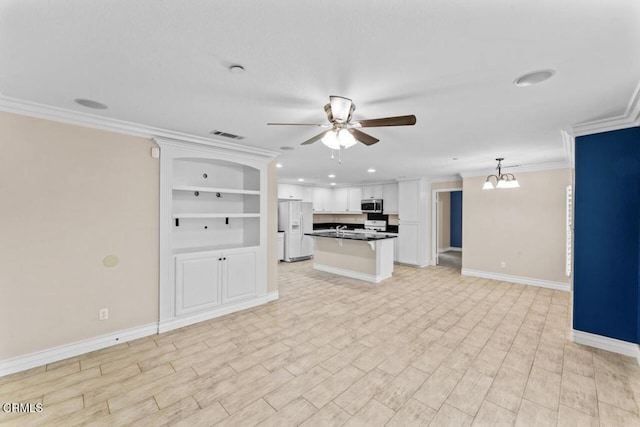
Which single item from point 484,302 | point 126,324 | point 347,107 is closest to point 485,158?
point 484,302

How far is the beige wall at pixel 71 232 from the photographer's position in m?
2.46

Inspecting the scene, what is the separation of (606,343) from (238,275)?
4.52 metres

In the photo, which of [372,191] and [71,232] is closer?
[71,232]

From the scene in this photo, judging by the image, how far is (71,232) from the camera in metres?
2.71

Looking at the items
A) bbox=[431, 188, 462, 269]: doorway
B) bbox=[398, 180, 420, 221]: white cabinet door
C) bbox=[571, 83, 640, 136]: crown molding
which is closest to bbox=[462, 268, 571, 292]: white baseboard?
bbox=[398, 180, 420, 221]: white cabinet door

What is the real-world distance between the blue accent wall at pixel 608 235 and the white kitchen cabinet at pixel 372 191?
208 inches

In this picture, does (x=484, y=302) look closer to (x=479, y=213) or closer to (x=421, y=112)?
(x=479, y=213)

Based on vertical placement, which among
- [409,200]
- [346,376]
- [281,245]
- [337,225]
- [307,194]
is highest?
[307,194]

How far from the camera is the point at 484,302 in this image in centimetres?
435

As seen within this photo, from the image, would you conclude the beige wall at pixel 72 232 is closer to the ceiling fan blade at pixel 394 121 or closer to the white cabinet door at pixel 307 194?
the ceiling fan blade at pixel 394 121

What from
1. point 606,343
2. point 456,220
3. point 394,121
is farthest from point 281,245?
point 606,343

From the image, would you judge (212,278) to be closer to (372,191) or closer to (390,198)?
(390,198)

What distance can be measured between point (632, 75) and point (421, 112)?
142cm

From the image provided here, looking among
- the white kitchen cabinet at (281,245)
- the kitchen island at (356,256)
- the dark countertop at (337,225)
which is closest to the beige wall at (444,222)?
the dark countertop at (337,225)
